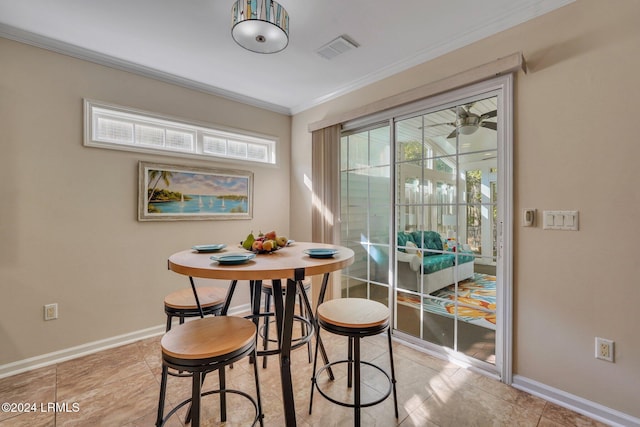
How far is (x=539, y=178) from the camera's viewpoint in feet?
6.23

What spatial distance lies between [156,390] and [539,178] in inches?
117

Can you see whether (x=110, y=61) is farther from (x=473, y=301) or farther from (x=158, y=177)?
(x=473, y=301)

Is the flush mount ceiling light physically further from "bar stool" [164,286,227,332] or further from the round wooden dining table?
Answer: "bar stool" [164,286,227,332]

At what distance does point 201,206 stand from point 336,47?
2.05 metres

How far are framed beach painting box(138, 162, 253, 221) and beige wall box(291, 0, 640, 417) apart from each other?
2696 millimetres

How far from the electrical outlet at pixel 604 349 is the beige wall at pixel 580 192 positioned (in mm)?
31

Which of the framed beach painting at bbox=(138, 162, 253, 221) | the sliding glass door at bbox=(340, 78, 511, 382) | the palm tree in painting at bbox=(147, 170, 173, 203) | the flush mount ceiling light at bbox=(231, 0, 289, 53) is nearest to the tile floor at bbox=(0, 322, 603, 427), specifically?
the sliding glass door at bbox=(340, 78, 511, 382)

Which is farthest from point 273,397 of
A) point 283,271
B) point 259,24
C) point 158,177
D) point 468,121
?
point 468,121

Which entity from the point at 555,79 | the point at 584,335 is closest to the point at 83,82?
the point at 555,79

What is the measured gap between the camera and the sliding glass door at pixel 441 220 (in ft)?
6.95

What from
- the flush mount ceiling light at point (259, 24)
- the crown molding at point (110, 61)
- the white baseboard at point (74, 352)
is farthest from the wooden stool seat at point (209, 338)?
the crown molding at point (110, 61)

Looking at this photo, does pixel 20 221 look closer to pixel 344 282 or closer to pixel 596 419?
pixel 344 282

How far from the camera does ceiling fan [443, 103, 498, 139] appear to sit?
2188mm

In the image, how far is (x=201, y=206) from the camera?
3.09 metres
